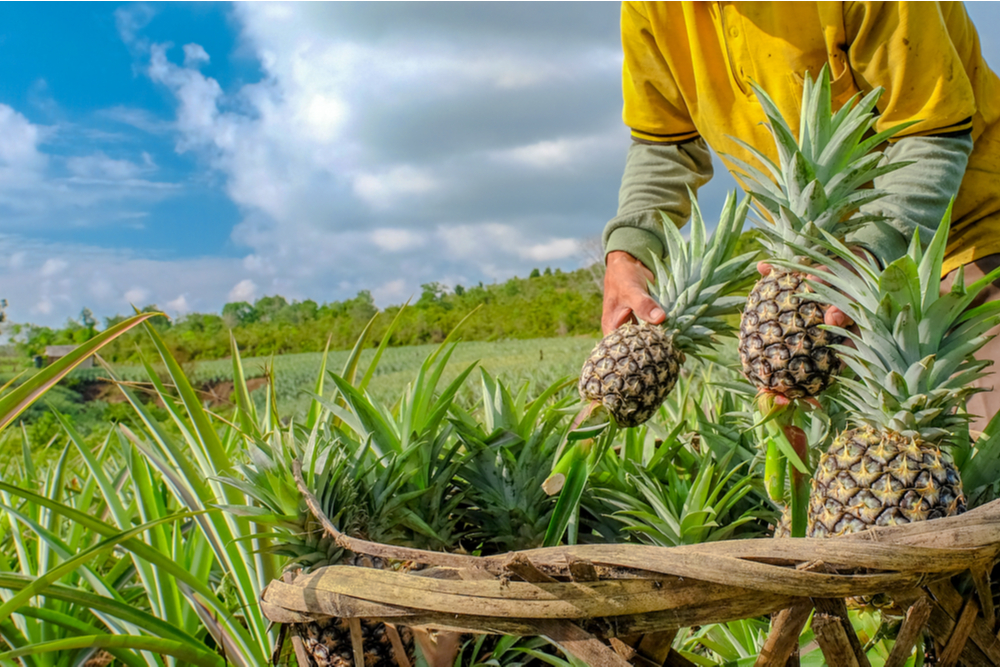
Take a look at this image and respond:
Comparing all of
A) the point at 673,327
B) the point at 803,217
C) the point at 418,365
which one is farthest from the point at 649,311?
the point at 418,365

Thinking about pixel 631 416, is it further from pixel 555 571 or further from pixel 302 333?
pixel 302 333

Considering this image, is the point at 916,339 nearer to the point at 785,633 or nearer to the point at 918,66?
the point at 785,633

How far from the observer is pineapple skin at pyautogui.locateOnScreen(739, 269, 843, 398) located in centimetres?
83

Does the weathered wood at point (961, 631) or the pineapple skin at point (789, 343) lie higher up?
the pineapple skin at point (789, 343)

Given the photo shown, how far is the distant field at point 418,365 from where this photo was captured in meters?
4.60

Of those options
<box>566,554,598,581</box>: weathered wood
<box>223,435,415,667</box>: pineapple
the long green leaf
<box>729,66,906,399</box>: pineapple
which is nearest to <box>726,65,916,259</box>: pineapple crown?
<box>729,66,906,399</box>: pineapple

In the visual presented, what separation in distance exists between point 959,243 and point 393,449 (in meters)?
1.29

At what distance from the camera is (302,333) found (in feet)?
58.4

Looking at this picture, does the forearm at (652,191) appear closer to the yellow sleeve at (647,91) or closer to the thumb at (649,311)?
the yellow sleeve at (647,91)

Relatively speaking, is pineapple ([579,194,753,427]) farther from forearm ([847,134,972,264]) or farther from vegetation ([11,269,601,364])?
vegetation ([11,269,601,364])

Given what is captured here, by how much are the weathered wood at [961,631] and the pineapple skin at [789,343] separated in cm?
30

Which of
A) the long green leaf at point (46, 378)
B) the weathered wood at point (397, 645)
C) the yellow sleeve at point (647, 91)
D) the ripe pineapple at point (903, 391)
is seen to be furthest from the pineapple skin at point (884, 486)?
the yellow sleeve at point (647, 91)

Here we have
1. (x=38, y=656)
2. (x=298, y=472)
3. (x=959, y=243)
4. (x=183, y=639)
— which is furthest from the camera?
(x=959, y=243)

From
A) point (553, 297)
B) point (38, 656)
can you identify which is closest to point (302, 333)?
point (553, 297)
